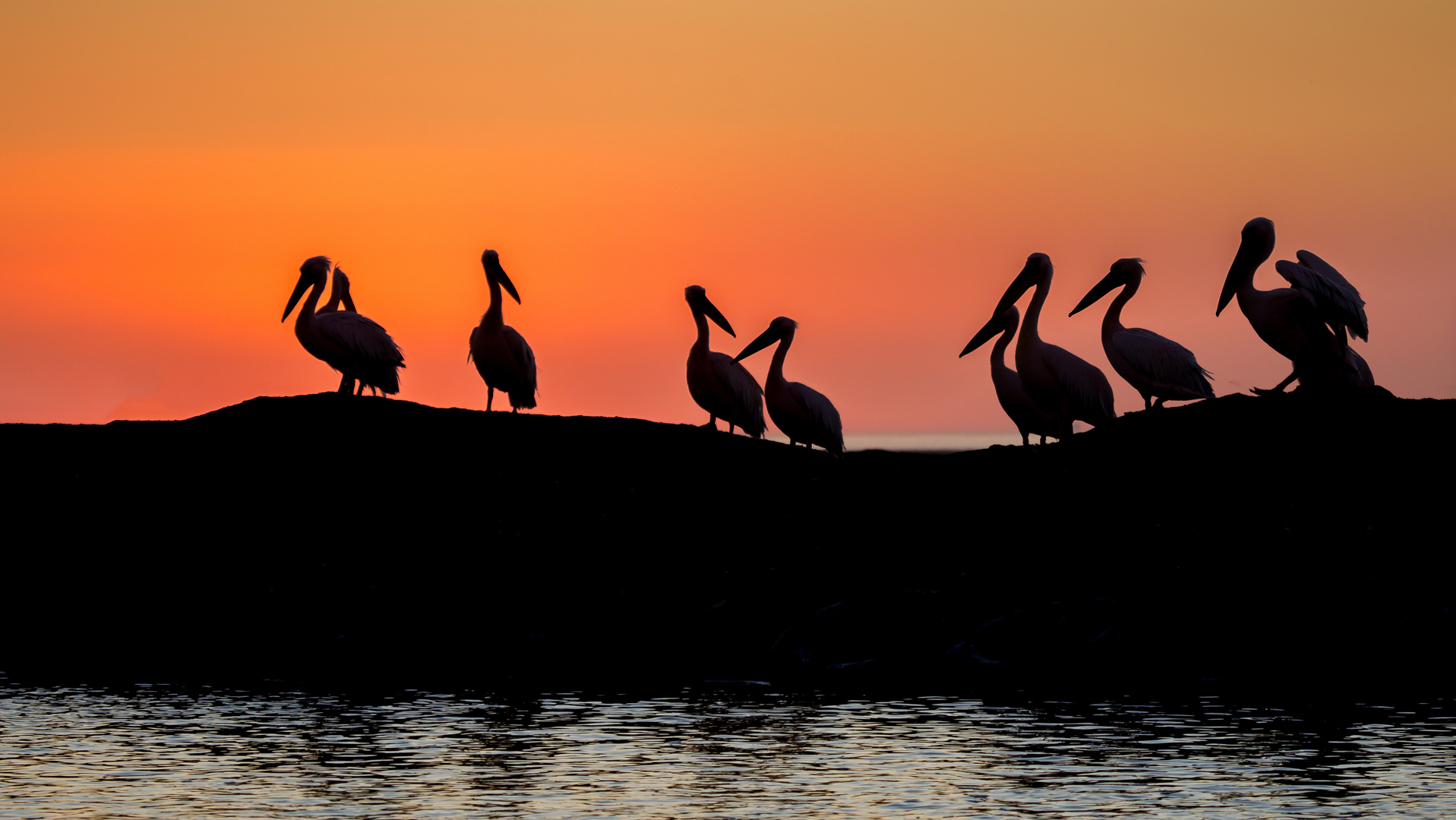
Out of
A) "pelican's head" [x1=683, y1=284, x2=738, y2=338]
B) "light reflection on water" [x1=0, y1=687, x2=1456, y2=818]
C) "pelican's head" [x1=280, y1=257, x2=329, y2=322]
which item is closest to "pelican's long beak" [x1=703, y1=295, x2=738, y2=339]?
"pelican's head" [x1=683, y1=284, x2=738, y2=338]

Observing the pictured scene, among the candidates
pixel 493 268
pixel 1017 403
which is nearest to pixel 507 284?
pixel 493 268

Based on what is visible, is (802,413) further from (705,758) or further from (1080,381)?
(705,758)

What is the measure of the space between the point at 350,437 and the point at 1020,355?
34.3 feet

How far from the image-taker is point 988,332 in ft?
87.0

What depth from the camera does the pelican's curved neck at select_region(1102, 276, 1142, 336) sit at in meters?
23.7

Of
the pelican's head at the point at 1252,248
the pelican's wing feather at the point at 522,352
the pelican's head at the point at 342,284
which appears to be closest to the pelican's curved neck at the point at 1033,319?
the pelican's head at the point at 1252,248

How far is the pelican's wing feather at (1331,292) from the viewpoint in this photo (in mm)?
21688

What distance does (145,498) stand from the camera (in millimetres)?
25938

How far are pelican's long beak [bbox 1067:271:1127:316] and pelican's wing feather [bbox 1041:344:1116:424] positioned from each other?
2.15 metres

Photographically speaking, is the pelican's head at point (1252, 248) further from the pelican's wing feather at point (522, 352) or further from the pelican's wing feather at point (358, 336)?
the pelican's wing feather at point (358, 336)


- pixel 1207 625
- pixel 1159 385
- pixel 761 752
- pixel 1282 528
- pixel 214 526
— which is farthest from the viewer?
pixel 214 526

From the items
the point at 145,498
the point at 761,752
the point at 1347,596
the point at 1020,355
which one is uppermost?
the point at 1020,355

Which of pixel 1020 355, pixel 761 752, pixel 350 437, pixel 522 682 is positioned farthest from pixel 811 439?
pixel 761 752

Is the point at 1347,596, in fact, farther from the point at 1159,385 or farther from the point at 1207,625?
the point at 1159,385
